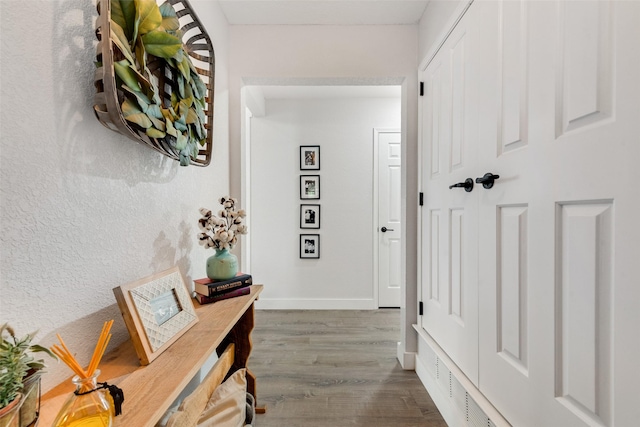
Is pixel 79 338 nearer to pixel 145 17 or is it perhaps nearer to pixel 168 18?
pixel 145 17

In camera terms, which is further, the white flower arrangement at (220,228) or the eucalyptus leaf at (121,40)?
the white flower arrangement at (220,228)

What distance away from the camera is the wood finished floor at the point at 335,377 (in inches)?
62.6

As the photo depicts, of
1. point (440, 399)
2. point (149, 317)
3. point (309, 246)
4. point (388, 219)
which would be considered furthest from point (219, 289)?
point (388, 219)

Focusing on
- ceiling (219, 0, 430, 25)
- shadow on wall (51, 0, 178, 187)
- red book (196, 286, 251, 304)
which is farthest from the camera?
ceiling (219, 0, 430, 25)

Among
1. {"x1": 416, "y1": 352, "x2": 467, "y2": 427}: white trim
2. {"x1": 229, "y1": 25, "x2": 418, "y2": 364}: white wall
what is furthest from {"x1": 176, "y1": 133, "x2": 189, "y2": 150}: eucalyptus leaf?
{"x1": 416, "y1": 352, "x2": 467, "y2": 427}: white trim

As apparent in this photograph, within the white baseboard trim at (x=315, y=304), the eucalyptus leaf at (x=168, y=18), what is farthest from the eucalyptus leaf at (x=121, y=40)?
the white baseboard trim at (x=315, y=304)

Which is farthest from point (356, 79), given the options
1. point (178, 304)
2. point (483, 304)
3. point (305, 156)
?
point (178, 304)

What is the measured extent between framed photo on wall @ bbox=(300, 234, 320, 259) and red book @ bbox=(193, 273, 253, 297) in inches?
74.2

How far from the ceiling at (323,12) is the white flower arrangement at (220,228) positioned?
132 cm

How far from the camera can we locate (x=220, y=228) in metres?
1.45

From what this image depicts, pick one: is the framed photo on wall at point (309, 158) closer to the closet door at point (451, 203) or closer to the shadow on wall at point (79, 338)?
the closet door at point (451, 203)

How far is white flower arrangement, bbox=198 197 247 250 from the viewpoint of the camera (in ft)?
4.61

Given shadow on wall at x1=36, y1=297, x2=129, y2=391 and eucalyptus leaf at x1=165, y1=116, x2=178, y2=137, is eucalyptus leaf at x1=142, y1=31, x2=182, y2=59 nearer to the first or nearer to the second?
eucalyptus leaf at x1=165, y1=116, x2=178, y2=137

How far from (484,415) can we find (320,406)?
86 centimetres
